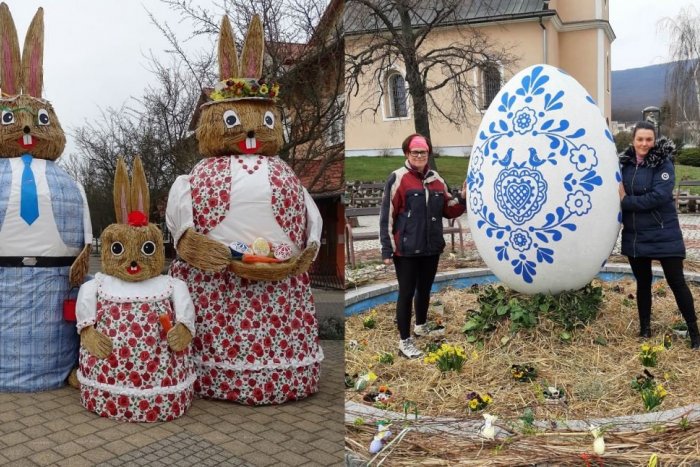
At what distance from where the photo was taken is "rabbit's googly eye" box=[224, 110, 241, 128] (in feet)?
13.5

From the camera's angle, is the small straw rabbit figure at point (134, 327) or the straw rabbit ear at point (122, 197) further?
the straw rabbit ear at point (122, 197)

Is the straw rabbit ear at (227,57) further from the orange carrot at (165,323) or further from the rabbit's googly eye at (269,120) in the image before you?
the orange carrot at (165,323)

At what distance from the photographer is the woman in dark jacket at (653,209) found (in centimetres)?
378

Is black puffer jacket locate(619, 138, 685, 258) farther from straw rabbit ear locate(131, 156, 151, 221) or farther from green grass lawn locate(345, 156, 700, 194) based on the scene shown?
straw rabbit ear locate(131, 156, 151, 221)

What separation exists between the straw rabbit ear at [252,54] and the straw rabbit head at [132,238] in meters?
Answer: 0.88

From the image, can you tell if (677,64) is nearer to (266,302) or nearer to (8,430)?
(266,302)

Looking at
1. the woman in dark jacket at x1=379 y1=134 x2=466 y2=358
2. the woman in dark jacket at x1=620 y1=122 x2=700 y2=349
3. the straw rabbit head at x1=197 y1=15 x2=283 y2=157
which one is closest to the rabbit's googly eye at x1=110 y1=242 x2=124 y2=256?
the straw rabbit head at x1=197 y1=15 x2=283 y2=157

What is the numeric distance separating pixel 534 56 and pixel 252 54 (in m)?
12.5

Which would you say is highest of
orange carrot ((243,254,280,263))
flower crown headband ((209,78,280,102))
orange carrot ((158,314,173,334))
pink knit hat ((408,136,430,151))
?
flower crown headband ((209,78,280,102))

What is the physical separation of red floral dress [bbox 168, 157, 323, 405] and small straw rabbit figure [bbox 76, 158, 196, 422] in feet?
0.66

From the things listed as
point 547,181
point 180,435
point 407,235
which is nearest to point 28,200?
point 180,435

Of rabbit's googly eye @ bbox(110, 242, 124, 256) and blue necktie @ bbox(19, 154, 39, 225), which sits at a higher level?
blue necktie @ bbox(19, 154, 39, 225)

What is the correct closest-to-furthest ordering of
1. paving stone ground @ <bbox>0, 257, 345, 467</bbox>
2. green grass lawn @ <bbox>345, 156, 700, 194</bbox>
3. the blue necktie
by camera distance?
paving stone ground @ <bbox>0, 257, 345, 467</bbox>, the blue necktie, green grass lawn @ <bbox>345, 156, 700, 194</bbox>

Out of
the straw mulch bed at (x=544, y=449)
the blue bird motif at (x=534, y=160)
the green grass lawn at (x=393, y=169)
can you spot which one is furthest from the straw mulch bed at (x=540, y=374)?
the green grass lawn at (x=393, y=169)
